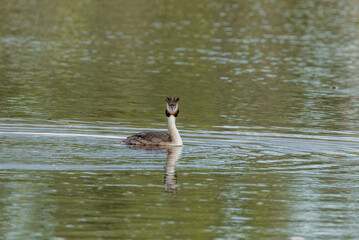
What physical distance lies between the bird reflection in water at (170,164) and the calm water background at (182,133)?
48mm

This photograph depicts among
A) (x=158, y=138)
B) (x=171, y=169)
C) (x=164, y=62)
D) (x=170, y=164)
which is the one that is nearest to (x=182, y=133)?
(x=158, y=138)

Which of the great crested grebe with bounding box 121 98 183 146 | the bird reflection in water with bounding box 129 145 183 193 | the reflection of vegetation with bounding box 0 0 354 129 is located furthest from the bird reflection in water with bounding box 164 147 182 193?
the reflection of vegetation with bounding box 0 0 354 129

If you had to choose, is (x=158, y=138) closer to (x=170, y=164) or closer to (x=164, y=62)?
(x=170, y=164)

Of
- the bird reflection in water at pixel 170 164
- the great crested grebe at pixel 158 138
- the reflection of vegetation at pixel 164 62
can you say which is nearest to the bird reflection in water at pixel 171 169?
the bird reflection in water at pixel 170 164

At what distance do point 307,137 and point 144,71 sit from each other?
15614 mm

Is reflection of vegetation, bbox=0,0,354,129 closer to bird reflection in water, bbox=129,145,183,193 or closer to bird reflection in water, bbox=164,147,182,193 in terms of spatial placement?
bird reflection in water, bbox=129,145,183,193

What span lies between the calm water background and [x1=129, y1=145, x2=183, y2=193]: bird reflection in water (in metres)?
0.05

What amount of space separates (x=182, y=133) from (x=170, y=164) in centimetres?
461

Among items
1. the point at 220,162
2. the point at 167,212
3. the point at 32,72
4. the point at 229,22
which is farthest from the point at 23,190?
the point at 229,22

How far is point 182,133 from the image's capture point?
75.7 ft

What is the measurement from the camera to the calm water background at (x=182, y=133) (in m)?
13.8

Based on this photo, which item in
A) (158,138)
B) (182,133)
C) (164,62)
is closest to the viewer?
(158,138)

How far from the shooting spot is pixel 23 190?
15484 millimetres

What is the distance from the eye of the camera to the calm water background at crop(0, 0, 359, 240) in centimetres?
1382
